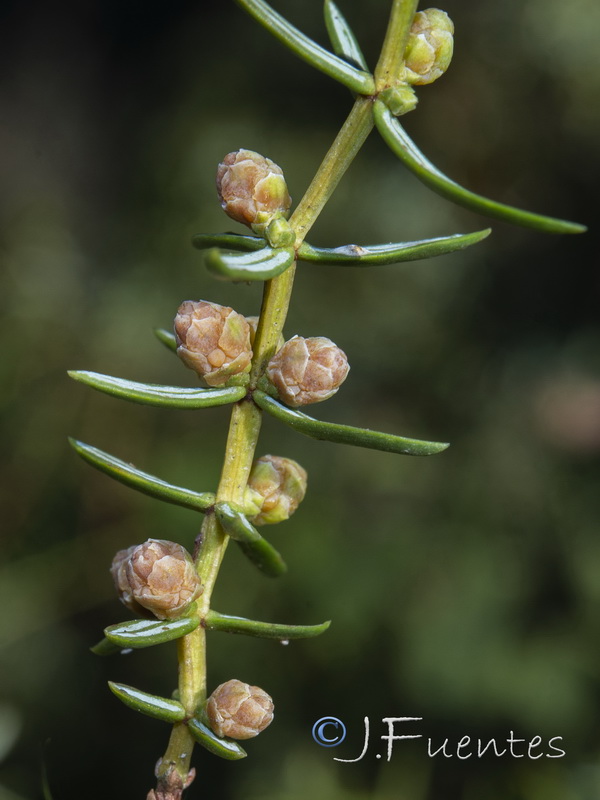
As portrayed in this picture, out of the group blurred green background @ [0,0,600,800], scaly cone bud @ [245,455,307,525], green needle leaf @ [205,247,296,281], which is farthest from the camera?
blurred green background @ [0,0,600,800]

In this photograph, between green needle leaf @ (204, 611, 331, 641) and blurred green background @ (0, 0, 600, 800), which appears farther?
blurred green background @ (0, 0, 600, 800)

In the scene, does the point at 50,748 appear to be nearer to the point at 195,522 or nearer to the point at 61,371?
the point at 195,522

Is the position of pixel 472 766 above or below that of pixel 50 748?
above

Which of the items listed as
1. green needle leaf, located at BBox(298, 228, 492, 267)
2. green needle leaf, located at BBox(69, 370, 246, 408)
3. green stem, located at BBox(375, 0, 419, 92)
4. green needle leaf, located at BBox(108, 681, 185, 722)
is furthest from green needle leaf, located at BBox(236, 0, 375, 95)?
green needle leaf, located at BBox(108, 681, 185, 722)

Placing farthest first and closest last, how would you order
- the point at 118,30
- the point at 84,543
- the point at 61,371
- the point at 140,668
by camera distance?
the point at 118,30
the point at 61,371
the point at 84,543
the point at 140,668

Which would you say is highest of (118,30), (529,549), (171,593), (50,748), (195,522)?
(118,30)

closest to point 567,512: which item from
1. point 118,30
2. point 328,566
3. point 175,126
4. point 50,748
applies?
point 328,566

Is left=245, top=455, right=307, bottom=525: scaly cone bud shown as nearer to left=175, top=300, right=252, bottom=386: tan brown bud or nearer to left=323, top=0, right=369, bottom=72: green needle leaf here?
left=175, top=300, right=252, bottom=386: tan brown bud

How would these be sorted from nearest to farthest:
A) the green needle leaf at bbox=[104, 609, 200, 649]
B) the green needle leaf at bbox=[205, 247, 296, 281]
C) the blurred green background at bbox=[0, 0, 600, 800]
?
the green needle leaf at bbox=[205, 247, 296, 281]
the green needle leaf at bbox=[104, 609, 200, 649]
the blurred green background at bbox=[0, 0, 600, 800]
